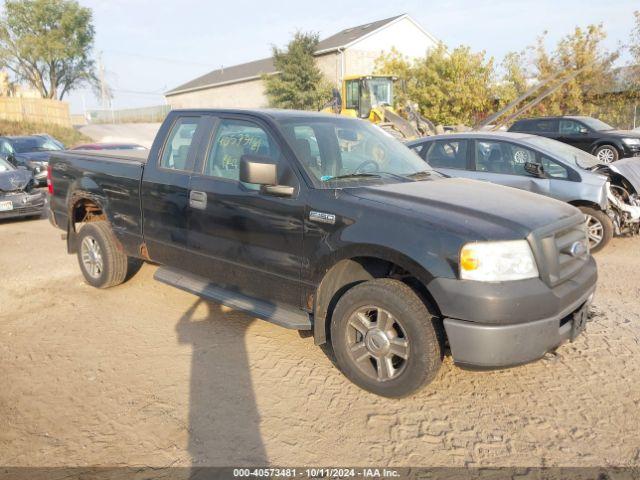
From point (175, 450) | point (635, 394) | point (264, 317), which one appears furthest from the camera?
point (264, 317)

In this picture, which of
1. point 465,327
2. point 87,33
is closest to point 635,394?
point 465,327

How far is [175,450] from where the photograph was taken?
294cm

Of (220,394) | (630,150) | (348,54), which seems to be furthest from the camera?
(348,54)

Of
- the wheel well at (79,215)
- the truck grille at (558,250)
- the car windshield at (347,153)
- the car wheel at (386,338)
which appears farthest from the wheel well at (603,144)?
the wheel well at (79,215)

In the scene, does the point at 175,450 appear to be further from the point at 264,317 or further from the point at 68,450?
the point at 264,317

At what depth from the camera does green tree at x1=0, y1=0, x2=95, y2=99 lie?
43.4 meters

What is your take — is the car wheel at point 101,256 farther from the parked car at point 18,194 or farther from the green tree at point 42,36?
the green tree at point 42,36

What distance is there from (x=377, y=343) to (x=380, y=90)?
18866 millimetres

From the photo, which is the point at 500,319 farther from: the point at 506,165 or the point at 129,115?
the point at 129,115

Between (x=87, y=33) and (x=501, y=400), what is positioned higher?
(x=87, y=33)

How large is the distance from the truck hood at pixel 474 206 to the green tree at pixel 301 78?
34560 millimetres

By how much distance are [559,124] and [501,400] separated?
14566mm

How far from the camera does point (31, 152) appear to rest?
15500mm

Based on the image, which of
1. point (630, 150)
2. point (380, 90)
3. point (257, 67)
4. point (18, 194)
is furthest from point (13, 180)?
point (257, 67)
